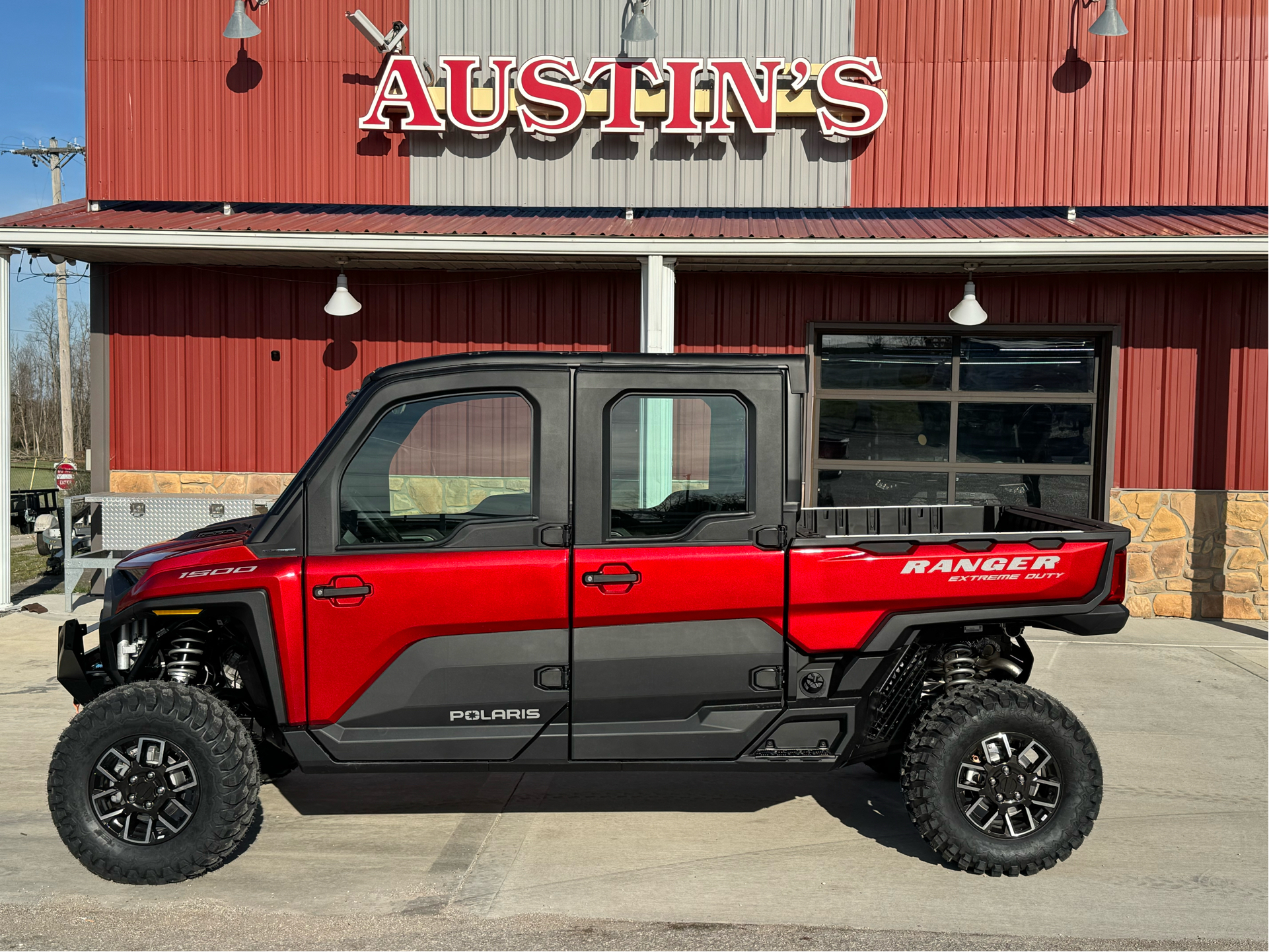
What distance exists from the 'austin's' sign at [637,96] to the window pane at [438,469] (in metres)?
7.31

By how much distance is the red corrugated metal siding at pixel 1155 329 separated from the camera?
10625mm

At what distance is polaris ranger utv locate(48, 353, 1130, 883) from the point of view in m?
4.29

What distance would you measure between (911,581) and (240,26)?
9205 millimetres

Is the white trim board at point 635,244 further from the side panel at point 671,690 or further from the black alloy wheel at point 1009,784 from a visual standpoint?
the black alloy wheel at point 1009,784

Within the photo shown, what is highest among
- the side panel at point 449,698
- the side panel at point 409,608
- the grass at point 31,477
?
the side panel at point 409,608

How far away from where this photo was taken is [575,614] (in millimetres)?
4332

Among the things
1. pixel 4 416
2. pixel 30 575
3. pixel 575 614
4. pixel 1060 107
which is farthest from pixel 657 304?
pixel 30 575

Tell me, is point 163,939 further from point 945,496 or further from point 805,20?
point 805,20

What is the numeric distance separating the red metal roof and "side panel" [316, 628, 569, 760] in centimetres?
590

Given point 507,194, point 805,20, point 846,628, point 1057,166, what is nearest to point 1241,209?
point 1057,166

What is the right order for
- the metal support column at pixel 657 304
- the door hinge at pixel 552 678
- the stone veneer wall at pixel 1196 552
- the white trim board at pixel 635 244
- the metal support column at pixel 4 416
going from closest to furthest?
1. the door hinge at pixel 552 678
2. the white trim board at pixel 635 244
3. the metal support column at pixel 657 304
4. the metal support column at pixel 4 416
5. the stone veneer wall at pixel 1196 552

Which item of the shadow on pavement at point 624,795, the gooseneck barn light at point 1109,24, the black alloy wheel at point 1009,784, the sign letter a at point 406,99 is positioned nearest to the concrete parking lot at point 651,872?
the shadow on pavement at point 624,795

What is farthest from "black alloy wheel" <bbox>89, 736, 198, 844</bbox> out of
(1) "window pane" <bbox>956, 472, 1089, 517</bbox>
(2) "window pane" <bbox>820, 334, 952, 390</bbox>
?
(1) "window pane" <bbox>956, 472, 1089, 517</bbox>

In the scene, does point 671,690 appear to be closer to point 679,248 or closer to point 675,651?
point 675,651
